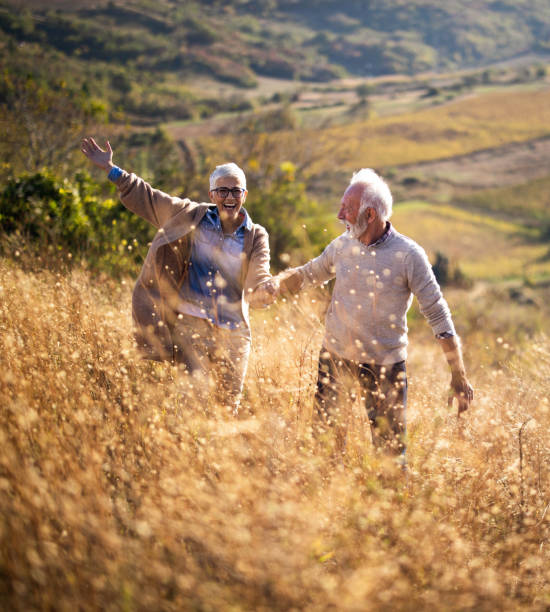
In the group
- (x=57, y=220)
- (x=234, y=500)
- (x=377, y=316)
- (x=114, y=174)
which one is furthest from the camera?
(x=57, y=220)

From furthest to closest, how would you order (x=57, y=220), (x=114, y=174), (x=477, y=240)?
1. (x=477, y=240)
2. (x=57, y=220)
3. (x=114, y=174)

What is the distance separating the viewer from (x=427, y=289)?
260cm

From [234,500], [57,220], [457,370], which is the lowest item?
[234,500]

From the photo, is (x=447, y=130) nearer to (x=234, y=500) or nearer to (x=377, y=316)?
(x=377, y=316)

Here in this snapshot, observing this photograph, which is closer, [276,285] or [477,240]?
[276,285]

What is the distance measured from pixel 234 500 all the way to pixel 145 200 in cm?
177

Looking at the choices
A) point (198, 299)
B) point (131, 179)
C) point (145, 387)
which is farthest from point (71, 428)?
point (131, 179)

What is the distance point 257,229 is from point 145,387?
1.16 m

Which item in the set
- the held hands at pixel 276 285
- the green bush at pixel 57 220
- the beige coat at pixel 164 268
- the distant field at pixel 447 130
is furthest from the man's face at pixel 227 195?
the distant field at pixel 447 130

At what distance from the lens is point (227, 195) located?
290cm

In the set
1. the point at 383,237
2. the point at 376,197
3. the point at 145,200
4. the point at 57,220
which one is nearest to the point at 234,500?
the point at 383,237

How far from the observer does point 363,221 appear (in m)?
2.66

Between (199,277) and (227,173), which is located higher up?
(227,173)

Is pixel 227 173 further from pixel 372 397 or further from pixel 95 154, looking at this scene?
pixel 372 397
